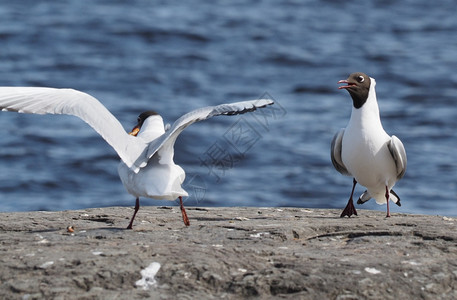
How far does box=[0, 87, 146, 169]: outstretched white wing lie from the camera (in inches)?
219

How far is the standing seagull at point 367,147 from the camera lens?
6777mm

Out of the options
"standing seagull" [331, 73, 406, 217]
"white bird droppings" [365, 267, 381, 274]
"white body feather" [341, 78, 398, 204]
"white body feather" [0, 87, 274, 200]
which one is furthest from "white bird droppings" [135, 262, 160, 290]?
"white body feather" [341, 78, 398, 204]

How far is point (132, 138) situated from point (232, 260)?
4.24ft

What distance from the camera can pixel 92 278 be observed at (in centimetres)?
455

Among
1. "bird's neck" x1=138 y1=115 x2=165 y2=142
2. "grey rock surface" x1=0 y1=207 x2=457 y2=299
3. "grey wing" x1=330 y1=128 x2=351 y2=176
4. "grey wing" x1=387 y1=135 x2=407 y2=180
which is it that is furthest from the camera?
"grey wing" x1=330 y1=128 x2=351 y2=176

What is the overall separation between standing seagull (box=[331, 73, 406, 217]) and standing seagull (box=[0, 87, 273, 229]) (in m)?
1.26

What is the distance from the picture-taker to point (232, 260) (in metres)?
4.79

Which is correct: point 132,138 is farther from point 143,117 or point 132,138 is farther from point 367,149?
point 367,149

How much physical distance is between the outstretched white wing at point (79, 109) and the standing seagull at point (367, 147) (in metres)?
1.85

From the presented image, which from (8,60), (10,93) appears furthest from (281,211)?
(8,60)

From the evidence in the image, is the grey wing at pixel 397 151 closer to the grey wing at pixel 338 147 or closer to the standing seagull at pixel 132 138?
the grey wing at pixel 338 147

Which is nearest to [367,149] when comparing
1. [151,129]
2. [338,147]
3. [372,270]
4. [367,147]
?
[367,147]

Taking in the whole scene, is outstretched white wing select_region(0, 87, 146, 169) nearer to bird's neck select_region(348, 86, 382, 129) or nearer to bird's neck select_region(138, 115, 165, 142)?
bird's neck select_region(138, 115, 165, 142)

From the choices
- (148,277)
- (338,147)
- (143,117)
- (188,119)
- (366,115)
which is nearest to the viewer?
→ (148,277)
